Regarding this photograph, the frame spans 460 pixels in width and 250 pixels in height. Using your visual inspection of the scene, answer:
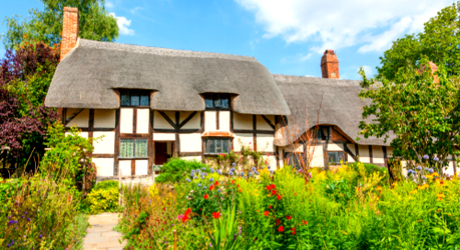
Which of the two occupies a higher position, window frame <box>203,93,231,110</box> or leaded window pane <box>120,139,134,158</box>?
window frame <box>203,93,231,110</box>

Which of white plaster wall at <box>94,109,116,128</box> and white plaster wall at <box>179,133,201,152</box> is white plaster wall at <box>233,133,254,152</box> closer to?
white plaster wall at <box>179,133,201,152</box>

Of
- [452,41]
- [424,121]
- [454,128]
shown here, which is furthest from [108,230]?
[452,41]

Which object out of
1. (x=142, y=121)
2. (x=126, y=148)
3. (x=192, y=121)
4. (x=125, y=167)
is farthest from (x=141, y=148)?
(x=192, y=121)

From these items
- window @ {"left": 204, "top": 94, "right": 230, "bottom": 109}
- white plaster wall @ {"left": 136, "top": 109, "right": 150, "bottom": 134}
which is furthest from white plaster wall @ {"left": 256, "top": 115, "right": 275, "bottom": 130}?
white plaster wall @ {"left": 136, "top": 109, "right": 150, "bottom": 134}

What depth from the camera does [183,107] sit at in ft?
32.5

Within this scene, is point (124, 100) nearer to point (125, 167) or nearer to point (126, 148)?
point (126, 148)

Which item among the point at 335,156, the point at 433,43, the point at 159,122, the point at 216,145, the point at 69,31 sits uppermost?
the point at 433,43

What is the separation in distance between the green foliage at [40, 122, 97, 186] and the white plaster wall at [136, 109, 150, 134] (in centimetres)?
169

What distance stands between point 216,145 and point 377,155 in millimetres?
7615

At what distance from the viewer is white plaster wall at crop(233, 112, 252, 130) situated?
37.0 ft

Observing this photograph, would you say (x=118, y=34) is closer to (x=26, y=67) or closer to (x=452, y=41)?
(x=26, y=67)

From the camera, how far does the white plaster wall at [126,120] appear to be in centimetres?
980

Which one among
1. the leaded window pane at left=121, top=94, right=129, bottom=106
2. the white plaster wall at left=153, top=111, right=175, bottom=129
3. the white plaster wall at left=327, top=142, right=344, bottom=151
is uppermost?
the leaded window pane at left=121, top=94, right=129, bottom=106

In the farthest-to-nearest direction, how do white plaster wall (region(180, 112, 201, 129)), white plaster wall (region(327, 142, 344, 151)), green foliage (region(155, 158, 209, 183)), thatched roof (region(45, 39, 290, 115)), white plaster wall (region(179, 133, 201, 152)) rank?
white plaster wall (region(327, 142, 344, 151)), white plaster wall (region(180, 112, 201, 129)), white plaster wall (region(179, 133, 201, 152)), thatched roof (region(45, 39, 290, 115)), green foliage (region(155, 158, 209, 183))
